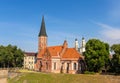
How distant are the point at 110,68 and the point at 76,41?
52.0ft

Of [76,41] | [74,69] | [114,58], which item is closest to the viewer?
[114,58]

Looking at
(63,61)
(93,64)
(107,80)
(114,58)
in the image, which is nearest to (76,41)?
(63,61)

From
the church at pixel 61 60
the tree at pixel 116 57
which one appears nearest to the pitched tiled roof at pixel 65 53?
the church at pixel 61 60

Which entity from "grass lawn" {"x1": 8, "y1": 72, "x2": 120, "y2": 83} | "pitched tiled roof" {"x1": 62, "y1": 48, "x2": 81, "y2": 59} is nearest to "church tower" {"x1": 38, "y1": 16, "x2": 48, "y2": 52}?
"pitched tiled roof" {"x1": 62, "y1": 48, "x2": 81, "y2": 59}

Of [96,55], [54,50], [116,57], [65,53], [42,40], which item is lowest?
[116,57]

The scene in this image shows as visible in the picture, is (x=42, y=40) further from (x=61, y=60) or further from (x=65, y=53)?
(x=61, y=60)

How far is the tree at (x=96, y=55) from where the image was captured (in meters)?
57.0

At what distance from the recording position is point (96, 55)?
187 feet

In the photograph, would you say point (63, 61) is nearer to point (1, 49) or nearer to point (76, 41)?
point (76, 41)

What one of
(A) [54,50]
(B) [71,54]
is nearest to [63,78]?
(B) [71,54]

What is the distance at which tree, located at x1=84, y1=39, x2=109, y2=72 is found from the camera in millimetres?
57031

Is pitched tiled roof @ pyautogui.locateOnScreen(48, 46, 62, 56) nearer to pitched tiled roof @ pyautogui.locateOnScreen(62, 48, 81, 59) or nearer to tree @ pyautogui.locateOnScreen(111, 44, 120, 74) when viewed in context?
pitched tiled roof @ pyautogui.locateOnScreen(62, 48, 81, 59)

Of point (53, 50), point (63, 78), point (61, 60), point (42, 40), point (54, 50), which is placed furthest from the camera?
point (42, 40)

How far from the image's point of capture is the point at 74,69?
65.4 metres
